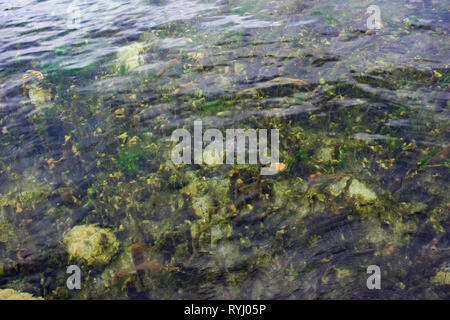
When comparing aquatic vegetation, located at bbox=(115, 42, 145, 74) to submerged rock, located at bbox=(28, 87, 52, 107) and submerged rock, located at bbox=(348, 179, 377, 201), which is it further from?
submerged rock, located at bbox=(348, 179, 377, 201)

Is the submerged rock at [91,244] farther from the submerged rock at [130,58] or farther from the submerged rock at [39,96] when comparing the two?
the submerged rock at [130,58]

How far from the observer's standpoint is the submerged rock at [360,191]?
3777 millimetres

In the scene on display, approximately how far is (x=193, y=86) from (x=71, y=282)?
12.8 ft

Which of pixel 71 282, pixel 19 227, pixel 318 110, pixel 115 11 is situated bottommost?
pixel 71 282

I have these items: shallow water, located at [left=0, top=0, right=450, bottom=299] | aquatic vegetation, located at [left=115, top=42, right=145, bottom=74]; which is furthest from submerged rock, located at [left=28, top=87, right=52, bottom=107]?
aquatic vegetation, located at [left=115, top=42, right=145, bottom=74]

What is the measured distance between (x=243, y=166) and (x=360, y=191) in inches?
67.6

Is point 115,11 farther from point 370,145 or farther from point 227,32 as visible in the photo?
point 370,145

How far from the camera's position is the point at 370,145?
421 centimetres

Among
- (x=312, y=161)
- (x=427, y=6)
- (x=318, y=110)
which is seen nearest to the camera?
(x=312, y=161)

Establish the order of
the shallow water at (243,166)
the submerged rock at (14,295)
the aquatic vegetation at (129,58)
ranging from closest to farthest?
the submerged rock at (14,295), the shallow water at (243,166), the aquatic vegetation at (129,58)

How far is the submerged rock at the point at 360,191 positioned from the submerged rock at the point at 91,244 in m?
3.35

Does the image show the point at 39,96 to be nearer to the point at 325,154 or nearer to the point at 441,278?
the point at 325,154

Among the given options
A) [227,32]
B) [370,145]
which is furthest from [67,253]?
[227,32]

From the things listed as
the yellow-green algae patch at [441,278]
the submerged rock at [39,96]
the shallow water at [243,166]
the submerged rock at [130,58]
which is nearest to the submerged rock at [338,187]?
the shallow water at [243,166]
